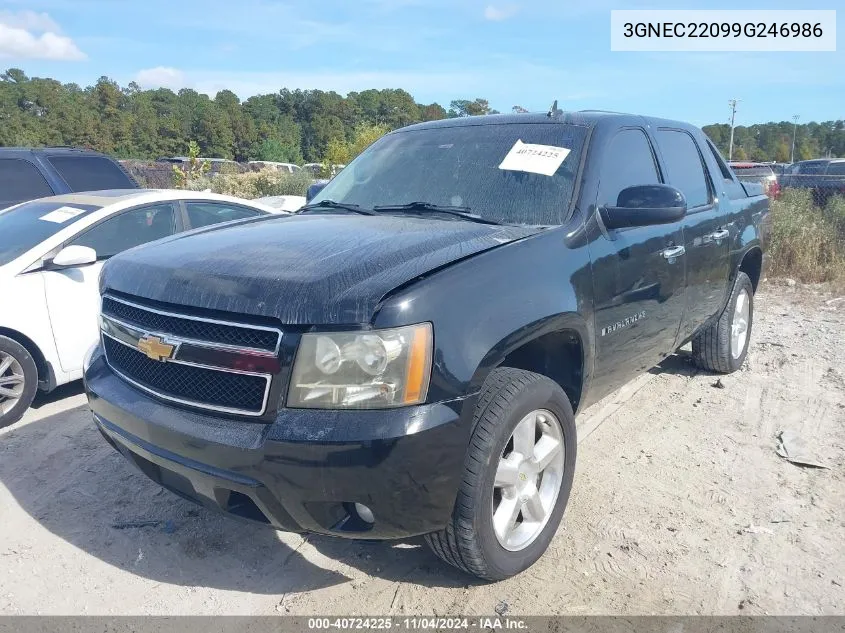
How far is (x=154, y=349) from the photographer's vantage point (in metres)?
2.42

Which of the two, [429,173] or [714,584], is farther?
[429,173]

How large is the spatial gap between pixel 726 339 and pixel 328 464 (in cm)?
385

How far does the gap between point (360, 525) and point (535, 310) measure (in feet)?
3.35

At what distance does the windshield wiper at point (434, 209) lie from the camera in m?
3.04

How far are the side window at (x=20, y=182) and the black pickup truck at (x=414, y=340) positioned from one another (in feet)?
16.7

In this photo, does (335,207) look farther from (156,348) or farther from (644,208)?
(644,208)

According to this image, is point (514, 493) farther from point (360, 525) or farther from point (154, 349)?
point (154, 349)

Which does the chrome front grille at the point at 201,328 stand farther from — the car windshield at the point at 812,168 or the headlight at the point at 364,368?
the car windshield at the point at 812,168

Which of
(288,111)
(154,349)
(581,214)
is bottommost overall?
(154,349)

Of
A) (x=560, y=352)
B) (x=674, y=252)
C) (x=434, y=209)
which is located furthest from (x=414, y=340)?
(x=674, y=252)

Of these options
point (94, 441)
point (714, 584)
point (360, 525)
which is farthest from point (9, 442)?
point (714, 584)

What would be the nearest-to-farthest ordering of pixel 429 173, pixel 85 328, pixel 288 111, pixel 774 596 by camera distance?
pixel 774 596
pixel 429 173
pixel 85 328
pixel 288 111

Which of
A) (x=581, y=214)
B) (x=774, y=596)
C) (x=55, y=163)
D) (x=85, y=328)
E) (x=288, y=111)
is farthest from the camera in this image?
(x=288, y=111)

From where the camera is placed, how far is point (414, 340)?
2115mm
